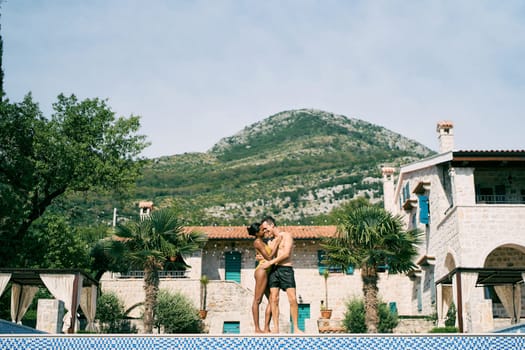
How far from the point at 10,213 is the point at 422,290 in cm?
1776

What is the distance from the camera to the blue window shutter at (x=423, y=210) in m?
27.6

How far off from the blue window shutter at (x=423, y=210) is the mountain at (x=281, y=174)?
1075 inches

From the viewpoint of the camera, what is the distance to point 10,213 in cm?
2445

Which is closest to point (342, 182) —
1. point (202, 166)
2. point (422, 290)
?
point (202, 166)

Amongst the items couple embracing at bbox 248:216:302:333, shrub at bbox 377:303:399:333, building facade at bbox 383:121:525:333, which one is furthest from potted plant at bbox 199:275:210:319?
couple embracing at bbox 248:216:302:333

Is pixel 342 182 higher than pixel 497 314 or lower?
higher

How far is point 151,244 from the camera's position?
22.2 metres

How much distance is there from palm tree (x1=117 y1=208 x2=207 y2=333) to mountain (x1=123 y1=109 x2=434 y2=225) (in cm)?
2972

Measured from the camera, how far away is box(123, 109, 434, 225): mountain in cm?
7406

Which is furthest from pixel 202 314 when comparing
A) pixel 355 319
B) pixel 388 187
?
pixel 388 187

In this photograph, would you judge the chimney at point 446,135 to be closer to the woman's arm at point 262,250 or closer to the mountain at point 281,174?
the woman's arm at point 262,250

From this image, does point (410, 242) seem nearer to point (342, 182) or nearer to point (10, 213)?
point (10, 213)

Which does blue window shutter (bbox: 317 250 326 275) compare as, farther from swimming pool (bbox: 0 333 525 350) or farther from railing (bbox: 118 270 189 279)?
swimming pool (bbox: 0 333 525 350)

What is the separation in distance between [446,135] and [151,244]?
1329 cm
